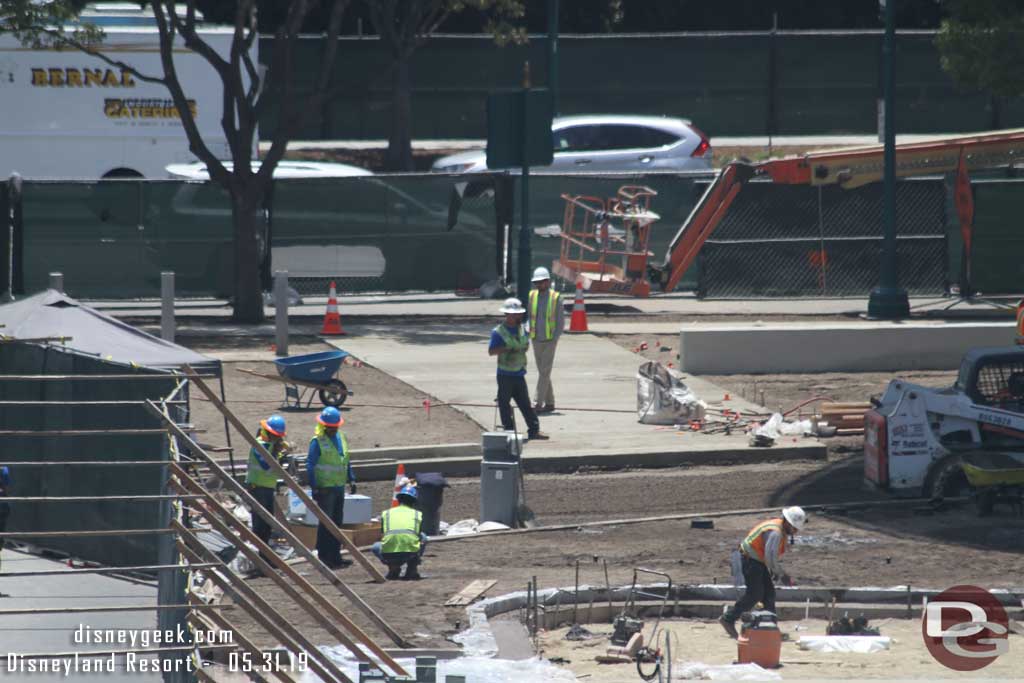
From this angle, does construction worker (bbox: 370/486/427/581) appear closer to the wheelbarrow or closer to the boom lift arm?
the wheelbarrow

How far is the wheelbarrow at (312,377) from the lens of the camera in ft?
58.6

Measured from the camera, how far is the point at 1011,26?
2128 cm

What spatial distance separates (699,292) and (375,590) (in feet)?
51.6

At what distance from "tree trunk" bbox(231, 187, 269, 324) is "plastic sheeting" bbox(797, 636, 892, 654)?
14.9m

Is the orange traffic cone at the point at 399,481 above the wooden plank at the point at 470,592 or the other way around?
above

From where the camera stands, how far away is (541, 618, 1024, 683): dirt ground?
35.5 ft

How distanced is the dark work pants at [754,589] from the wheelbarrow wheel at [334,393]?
25.2ft

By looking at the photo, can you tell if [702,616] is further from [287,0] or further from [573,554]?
[287,0]

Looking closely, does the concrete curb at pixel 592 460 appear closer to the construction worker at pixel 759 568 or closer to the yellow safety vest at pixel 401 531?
the yellow safety vest at pixel 401 531

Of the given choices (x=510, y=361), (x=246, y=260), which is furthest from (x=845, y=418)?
→ (x=246, y=260)

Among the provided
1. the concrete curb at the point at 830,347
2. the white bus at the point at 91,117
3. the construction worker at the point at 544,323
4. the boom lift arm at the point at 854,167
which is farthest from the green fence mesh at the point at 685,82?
the construction worker at the point at 544,323

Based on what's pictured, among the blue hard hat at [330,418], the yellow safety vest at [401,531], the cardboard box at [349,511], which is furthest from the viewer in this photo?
the cardboard box at [349,511]

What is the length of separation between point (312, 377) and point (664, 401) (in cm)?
418

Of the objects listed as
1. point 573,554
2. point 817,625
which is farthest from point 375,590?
point 817,625
